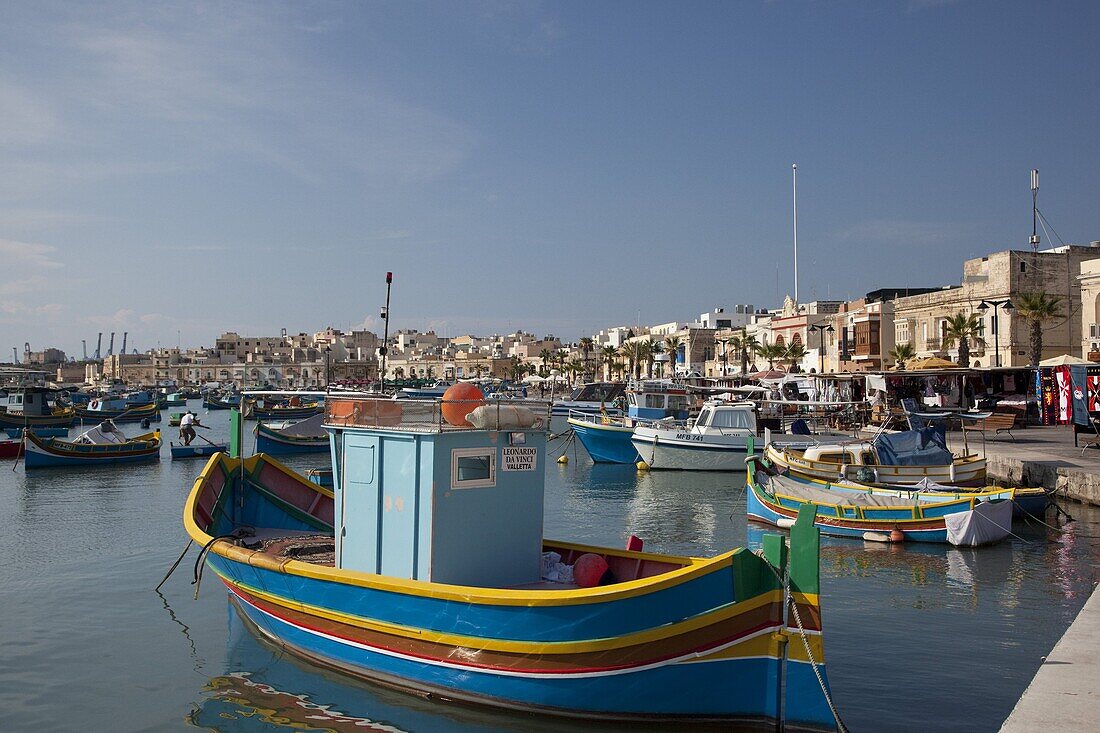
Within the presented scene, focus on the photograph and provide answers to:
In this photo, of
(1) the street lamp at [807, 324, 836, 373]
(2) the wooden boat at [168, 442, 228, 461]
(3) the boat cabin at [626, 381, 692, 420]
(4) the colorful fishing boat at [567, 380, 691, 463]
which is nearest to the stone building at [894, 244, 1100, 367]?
(1) the street lamp at [807, 324, 836, 373]

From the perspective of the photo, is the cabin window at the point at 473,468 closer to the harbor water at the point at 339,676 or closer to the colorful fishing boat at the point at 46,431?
the harbor water at the point at 339,676

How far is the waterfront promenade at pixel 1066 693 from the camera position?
22.6ft

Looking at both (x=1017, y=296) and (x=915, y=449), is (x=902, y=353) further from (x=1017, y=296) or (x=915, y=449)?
(x=915, y=449)

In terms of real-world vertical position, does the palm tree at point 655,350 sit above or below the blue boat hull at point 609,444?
above

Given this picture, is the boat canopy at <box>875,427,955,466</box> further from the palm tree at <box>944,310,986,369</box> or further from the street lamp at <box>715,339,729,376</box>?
the street lamp at <box>715,339,729,376</box>

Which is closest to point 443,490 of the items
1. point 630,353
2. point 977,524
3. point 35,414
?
point 977,524

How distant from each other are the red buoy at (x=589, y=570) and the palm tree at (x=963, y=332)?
3588 centimetres

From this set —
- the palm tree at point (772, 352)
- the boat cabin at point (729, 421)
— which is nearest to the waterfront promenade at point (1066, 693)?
the boat cabin at point (729, 421)

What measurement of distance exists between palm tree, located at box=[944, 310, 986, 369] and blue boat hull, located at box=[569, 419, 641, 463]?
1661cm

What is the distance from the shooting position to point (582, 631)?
8375mm

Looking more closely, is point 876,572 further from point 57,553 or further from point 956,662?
point 57,553

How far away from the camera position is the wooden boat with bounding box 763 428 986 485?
23109mm

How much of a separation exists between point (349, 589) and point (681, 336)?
281ft

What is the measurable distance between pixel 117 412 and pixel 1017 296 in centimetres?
6747
